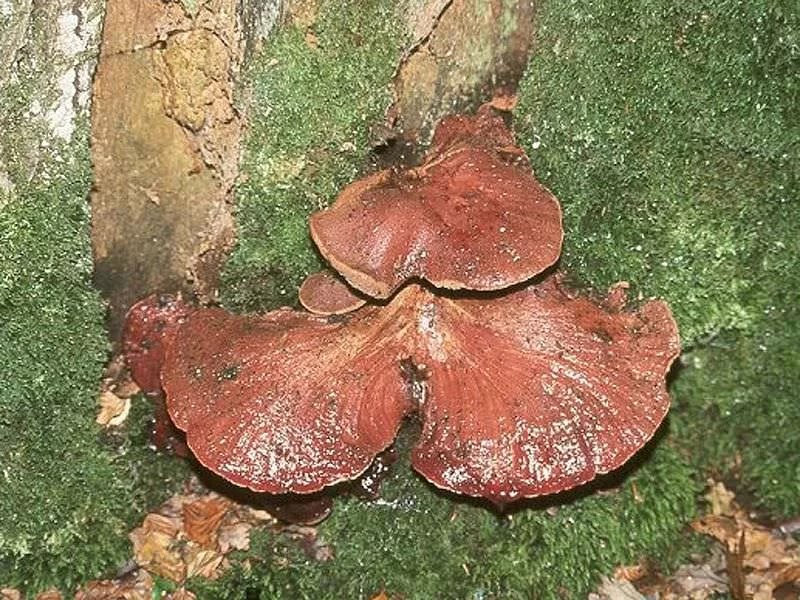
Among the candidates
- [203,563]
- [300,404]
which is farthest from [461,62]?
[203,563]

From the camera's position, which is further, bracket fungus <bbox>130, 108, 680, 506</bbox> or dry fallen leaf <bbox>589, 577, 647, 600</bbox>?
dry fallen leaf <bbox>589, 577, 647, 600</bbox>

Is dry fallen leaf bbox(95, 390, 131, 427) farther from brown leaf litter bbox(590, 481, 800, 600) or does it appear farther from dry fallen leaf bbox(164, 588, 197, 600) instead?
brown leaf litter bbox(590, 481, 800, 600)

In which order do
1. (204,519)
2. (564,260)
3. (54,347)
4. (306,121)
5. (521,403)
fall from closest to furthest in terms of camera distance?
(521,403) → (306,121) → (54,347) → (564,260) → (204,519)

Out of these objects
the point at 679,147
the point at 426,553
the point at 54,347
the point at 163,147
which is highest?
the point at 163,147

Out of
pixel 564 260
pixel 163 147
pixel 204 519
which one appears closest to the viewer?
pixel 163 147

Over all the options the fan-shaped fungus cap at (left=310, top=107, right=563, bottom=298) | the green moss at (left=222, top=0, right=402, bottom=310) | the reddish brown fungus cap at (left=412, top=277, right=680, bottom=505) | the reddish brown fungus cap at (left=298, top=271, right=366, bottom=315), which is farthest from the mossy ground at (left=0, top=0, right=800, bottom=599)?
the reddish brown fungus cap at (left=412, top=277, right=680, bottom=505)

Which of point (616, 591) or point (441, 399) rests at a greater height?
point (441, 399)

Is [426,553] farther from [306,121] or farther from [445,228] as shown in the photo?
[306,121]

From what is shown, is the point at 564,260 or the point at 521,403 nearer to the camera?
the point at 521,403
